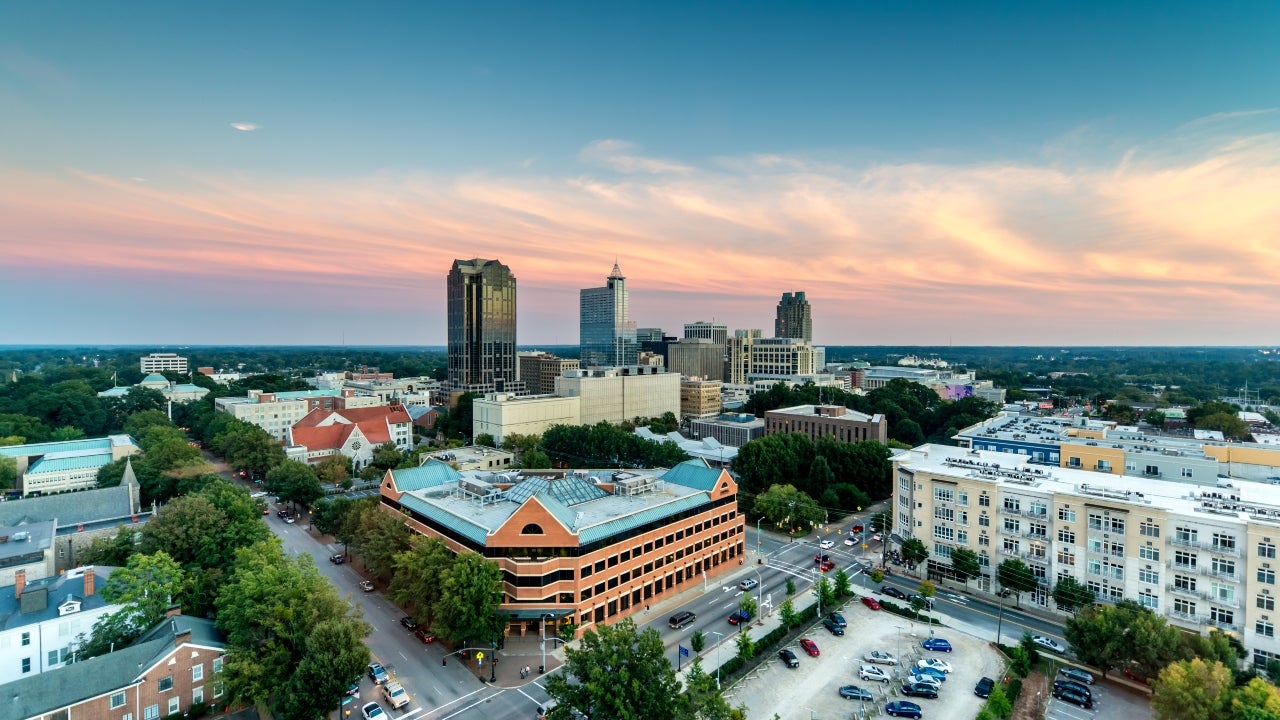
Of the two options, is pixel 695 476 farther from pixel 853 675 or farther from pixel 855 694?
pixel 855 694

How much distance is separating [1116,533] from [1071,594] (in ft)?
20.5

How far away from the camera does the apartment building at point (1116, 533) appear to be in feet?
139

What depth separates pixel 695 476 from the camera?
209 feet

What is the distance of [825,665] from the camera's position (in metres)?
43.9

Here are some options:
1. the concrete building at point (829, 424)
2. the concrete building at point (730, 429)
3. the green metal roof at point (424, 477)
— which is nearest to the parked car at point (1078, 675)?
the green metal roof at point (424, 477)

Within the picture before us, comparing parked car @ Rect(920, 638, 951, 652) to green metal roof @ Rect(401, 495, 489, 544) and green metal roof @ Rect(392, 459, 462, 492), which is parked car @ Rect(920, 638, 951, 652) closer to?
green metal roof @ Rect(401, 495, 489, 544)

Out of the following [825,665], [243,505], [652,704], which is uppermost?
[243,505]

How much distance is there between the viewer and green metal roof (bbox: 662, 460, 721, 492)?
204ft

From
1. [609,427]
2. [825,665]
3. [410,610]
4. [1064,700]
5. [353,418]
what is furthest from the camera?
[353,418]

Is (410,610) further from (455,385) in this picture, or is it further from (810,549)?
(455,385)

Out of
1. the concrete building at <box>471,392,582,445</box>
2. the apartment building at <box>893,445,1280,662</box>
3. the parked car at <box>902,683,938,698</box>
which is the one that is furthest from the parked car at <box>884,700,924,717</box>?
the concrete building at <box>471,392,582,445</box>

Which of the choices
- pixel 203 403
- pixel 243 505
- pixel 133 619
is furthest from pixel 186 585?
pixel 203 403

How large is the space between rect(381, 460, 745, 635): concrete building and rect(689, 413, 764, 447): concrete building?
56754 millimetres

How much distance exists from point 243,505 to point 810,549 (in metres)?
59.1
